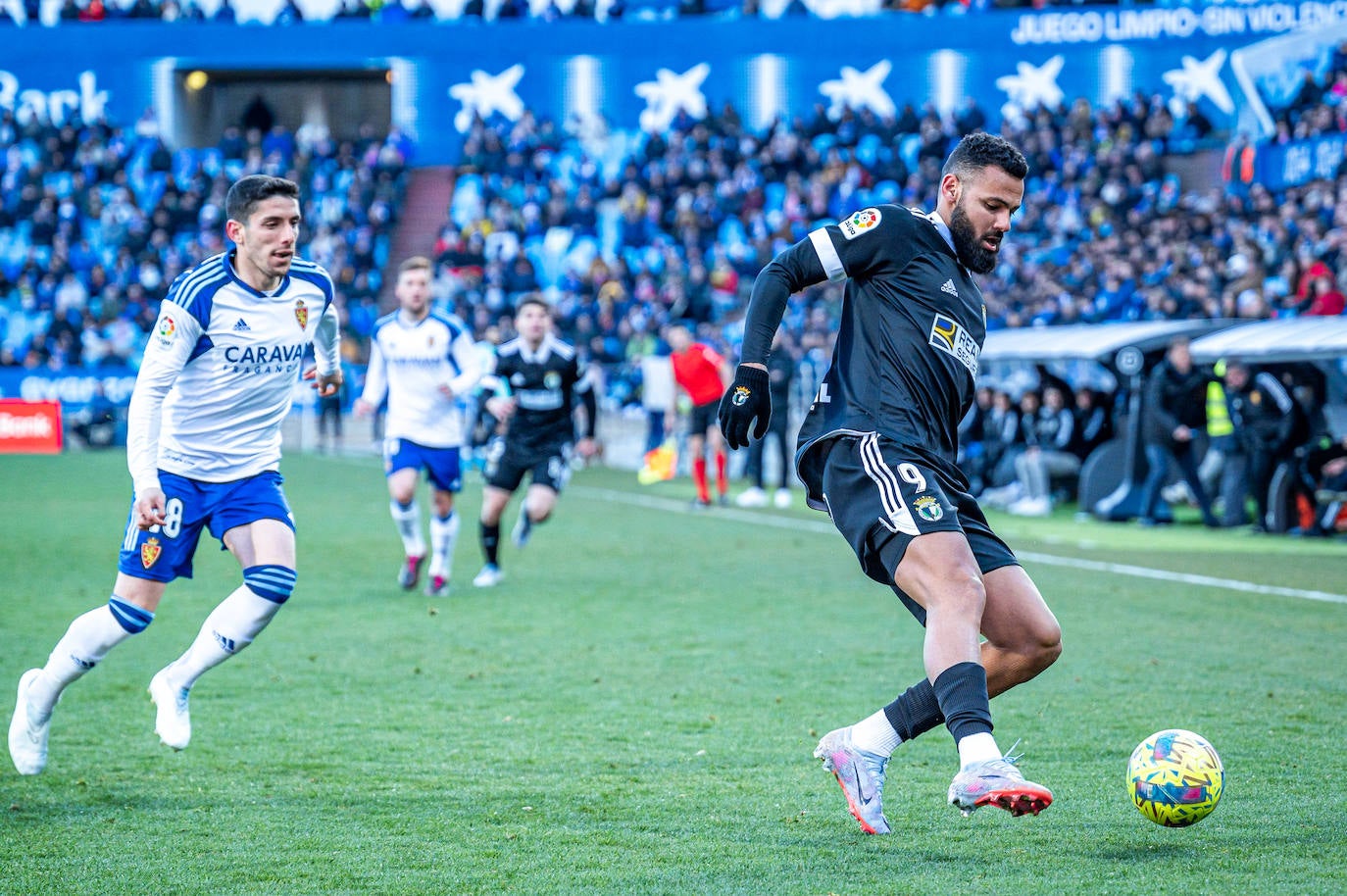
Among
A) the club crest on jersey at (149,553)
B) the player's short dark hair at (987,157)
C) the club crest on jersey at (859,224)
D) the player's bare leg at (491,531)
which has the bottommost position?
the player's bare leg at (491,531)

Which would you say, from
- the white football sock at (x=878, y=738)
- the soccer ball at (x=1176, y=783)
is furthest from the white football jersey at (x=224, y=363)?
the soccer ball at (x=1176, y=783)

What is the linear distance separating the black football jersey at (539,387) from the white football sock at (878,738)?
6.99 metres

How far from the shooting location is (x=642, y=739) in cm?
616

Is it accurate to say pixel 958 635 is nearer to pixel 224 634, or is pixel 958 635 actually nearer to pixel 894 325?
pixel 894 325

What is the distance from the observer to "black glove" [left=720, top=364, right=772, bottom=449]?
4367mm

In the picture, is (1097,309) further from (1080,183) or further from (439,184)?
(439,184)

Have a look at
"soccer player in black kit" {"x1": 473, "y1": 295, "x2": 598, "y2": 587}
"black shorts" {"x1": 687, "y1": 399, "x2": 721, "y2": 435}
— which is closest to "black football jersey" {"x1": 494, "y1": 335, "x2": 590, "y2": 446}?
"soccer player in black kit" {"x1": 473, "y1": 295, "x2": 598, "y2": 587}

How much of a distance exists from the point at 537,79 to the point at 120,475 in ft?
59.1

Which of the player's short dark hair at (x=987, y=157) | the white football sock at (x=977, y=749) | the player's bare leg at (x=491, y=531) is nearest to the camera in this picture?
the white football sock at (x=977, y=749)

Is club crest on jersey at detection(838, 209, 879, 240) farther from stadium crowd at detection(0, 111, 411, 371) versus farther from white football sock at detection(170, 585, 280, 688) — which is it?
stadium crowd at detection(0, 111, 411, 371)

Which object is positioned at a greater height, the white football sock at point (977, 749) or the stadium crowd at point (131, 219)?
the stadium crowd at point (131, 219)

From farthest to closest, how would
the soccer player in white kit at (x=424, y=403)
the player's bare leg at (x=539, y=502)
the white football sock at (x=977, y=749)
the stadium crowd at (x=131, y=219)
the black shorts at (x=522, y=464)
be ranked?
1. the stadium crowd at (x=131, y=219)
2. the player's bare leg at (x=539, y=502)
3. the black shorts at (x=522, y=464)
4. the soccer player in white kit at (x=424, y=403)
5. the white football sock at (x=977, y=749)

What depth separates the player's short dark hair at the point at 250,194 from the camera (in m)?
5.54

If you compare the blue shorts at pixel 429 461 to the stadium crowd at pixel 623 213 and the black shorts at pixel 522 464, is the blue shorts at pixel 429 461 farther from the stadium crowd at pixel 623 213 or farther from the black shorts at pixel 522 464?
the stadium crowd at pixel 623 213
